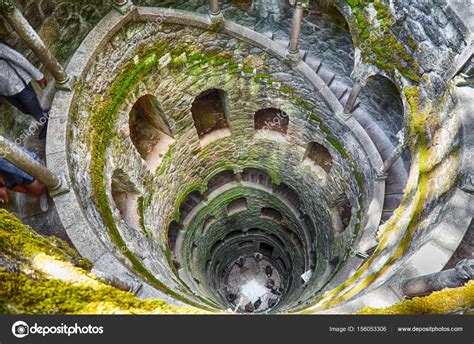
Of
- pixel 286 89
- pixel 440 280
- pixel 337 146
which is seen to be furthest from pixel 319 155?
pixel 440 280

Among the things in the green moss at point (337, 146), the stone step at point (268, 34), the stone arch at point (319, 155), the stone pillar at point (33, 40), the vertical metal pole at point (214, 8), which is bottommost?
the stone pillar at point (33, 40)

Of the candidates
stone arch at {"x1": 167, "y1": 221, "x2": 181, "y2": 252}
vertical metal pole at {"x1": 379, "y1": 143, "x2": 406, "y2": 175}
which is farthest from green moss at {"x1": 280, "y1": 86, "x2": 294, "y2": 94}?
stone arch at {"x1": 167, "y1": 221, "x2": 181, "y2": 252}

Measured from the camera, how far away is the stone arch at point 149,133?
36.1 feet

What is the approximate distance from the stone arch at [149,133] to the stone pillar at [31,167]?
185 inches

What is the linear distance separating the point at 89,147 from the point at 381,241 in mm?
6645

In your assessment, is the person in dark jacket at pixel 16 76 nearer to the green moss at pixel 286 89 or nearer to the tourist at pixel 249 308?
the green moss at pixel 286 89

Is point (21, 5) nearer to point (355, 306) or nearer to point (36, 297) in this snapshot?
point (36, 297)

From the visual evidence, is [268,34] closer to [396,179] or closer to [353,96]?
[353,96]

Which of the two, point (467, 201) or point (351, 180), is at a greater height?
point (351, 180)

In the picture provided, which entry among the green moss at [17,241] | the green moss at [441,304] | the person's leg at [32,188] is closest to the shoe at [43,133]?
the person's leg at [32,188]

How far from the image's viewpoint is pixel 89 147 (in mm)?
7629

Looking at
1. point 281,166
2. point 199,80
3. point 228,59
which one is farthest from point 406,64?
point 281,166

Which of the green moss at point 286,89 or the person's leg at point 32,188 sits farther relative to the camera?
the green moss at point 286,89

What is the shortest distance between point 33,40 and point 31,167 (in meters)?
2.20
